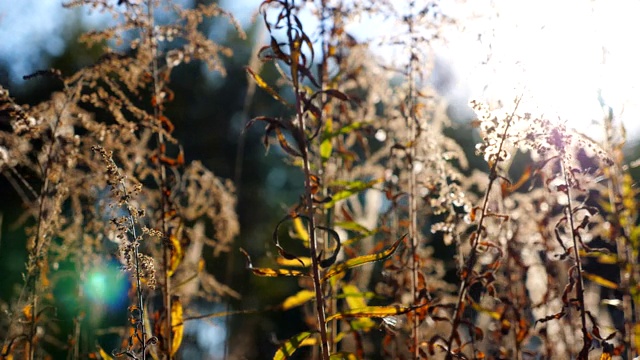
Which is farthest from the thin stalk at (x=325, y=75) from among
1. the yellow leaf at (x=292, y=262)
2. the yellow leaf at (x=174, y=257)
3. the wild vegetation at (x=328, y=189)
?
the yellow leaf at (x=174, y=257)

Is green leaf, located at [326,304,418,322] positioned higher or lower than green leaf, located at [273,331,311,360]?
higher

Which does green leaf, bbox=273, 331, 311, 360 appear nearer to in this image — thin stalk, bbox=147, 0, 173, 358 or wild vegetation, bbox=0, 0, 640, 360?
wild vegetation, bbox=0, 0, 640, 360

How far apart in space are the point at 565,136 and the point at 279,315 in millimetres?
7917

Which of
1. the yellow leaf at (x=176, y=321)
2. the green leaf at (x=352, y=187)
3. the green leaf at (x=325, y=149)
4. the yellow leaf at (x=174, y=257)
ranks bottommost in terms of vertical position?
the yellow leaf at (x=176, y=321)

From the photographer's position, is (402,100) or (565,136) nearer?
(565,136)

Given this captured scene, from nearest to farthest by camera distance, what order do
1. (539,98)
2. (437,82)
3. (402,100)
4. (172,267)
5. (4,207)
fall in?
1. (539,98)
2. (172,267)
3. (402,100)
4. (437,82)
5. (4,207)

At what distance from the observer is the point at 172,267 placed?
160 centimetres

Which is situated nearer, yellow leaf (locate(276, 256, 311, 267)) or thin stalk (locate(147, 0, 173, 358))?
yellow leaf (locate(276, 256, 311, 267))

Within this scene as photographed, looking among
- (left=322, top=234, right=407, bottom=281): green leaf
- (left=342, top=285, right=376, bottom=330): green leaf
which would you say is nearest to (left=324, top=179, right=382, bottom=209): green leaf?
(left=342, top=285, right=376, bottom=330): green leaf

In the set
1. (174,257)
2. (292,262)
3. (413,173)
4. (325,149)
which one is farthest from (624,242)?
(174,257)

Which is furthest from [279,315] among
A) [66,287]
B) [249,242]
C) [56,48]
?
[56,48]

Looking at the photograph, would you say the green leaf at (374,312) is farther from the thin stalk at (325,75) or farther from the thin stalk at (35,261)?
the thin stalk at (35,261)

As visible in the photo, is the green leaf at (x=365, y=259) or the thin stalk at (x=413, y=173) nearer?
the green leaf at (x=365, y=259)

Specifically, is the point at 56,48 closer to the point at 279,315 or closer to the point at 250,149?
the point at 250,149
